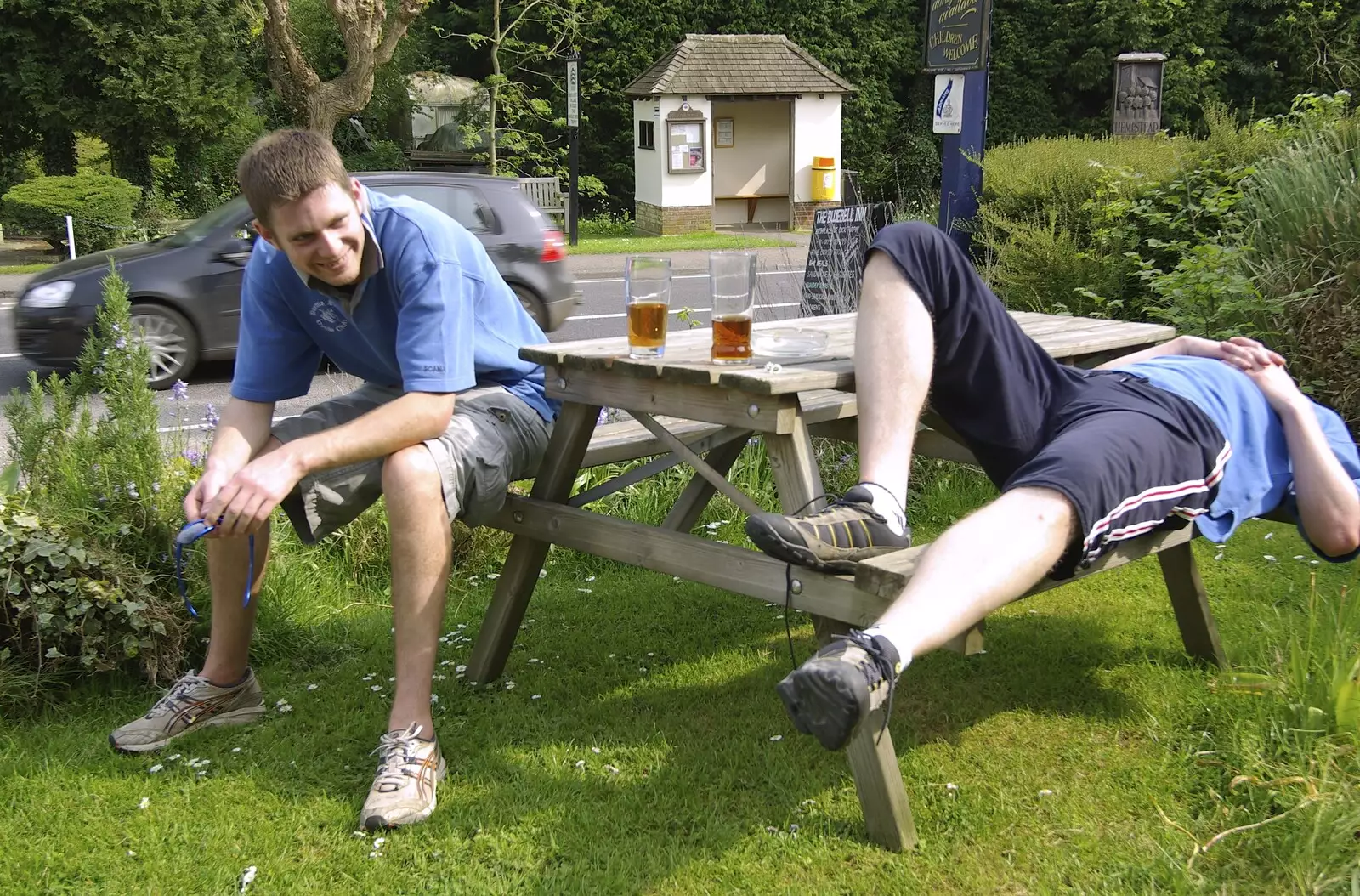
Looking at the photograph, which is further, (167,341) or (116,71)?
(116,71)

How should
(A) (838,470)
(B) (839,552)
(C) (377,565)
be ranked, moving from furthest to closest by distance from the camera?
1. (A) (838,470)
2. (C) (377,565)
3. (B) (839,552)

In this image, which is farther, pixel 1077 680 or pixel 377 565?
pixel 377 565

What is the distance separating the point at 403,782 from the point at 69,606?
109cm

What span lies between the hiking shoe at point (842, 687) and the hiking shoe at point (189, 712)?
170 cm

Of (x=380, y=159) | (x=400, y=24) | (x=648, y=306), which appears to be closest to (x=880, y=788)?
(x=648, y=306)

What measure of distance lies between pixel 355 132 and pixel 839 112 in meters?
10.5

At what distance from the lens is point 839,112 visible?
79.0ft

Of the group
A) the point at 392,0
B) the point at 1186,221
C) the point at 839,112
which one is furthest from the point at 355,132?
the point at 1186,221

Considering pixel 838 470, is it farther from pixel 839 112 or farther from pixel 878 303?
pixel 839 112

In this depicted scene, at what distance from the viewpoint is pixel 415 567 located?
2695 mm

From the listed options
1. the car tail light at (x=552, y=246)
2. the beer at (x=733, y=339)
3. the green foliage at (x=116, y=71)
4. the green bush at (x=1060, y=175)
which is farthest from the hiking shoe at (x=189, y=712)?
the green foliage at (x=116, y=71)

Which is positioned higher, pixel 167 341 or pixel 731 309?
pixel 731 309

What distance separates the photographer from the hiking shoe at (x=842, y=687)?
1859 millimetres

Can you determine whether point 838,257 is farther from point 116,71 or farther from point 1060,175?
point 116,71
